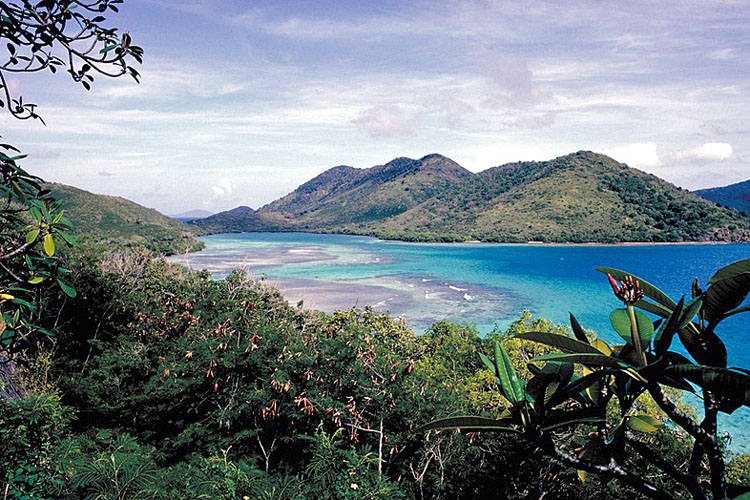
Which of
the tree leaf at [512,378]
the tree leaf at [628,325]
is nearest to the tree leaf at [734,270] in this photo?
the tree leaf at [628,325]

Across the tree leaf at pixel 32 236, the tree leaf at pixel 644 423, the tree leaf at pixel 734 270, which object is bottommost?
the tree leaf at pixel 644 423

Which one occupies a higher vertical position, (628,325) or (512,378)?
(628,325)

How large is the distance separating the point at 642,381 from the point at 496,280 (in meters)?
61.6

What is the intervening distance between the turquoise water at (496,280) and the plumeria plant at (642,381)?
24068 mm

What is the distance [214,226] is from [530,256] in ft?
488

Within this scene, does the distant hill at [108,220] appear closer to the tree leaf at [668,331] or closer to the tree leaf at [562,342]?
the tree leaf at [562,342]

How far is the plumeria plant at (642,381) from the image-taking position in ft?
4.74

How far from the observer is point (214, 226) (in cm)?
19575

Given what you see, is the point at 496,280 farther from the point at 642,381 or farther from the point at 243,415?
the point at 642,381

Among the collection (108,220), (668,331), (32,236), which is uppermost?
(108,220)

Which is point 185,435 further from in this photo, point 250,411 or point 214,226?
point 214,226

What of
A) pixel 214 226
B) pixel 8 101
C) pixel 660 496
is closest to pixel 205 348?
pixel 8 101

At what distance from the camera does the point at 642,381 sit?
148 cm

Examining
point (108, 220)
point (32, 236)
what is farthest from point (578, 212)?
point (32, 236)
